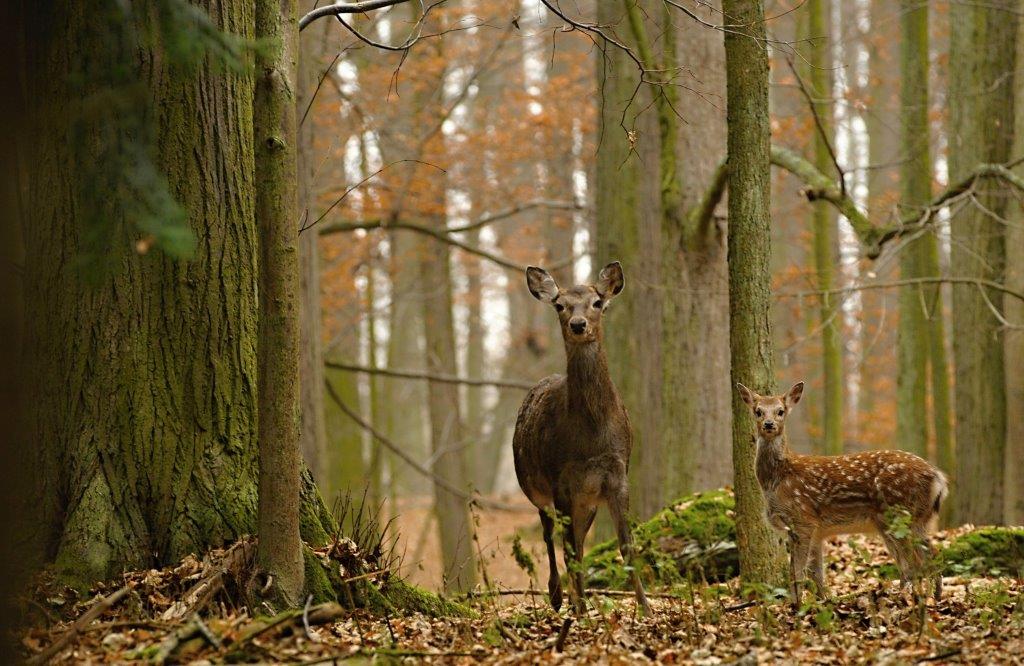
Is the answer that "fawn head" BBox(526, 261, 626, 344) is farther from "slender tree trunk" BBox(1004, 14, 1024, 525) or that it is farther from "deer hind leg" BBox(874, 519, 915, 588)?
"slender tree trunk" BBox(1004, 14, 1024, 525)

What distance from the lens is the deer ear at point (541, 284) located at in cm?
761

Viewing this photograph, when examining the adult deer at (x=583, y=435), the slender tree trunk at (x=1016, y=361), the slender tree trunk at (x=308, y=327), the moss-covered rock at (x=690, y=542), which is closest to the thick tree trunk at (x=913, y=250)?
the slender tree trunk at (x=1016, y=361)

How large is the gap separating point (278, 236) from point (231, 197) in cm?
99

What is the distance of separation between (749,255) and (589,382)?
132cm

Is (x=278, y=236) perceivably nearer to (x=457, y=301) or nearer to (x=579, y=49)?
(x=579, y=49)

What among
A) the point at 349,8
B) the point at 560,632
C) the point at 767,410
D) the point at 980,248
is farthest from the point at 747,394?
the point at 980,248

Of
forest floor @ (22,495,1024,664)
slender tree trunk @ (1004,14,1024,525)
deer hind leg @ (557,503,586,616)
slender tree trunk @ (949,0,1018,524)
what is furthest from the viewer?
slender tree trunk @ (949,0,1018,524)

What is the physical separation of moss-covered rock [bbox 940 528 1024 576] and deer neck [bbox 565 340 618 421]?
10.7 feet

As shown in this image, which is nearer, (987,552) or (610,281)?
(610,281)

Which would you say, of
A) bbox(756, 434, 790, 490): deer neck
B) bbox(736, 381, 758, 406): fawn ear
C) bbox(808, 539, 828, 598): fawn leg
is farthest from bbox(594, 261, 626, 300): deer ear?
bbox(808, 539, 828, 598): fawn leg

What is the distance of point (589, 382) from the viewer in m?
7.24

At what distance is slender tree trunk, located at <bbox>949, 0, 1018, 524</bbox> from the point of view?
12602mm

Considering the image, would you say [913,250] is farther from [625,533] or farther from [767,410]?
[625,533]

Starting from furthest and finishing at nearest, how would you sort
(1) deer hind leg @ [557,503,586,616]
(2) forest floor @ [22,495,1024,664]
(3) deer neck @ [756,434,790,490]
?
(3) deer neck @ [756,434,790,490] → (1) deer hind leg @ [557,503,586,616] → (2) forest floor @ [22,495,1024,664]
